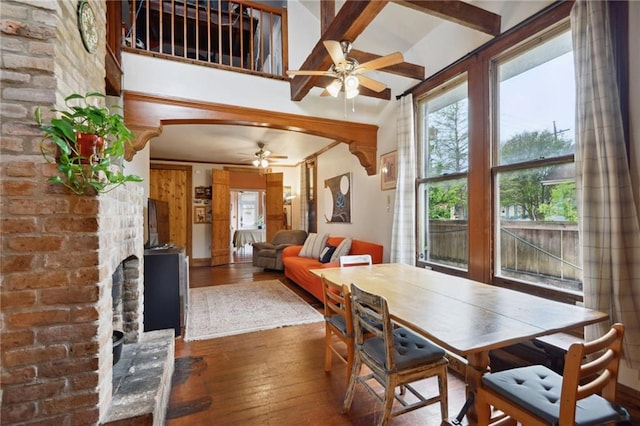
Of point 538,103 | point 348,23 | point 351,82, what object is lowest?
point 538,103

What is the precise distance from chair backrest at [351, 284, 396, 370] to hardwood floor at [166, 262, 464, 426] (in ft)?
1.74

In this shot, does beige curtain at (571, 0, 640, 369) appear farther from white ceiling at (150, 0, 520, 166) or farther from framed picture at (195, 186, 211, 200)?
framed picture at (195, 186, 211, 200)

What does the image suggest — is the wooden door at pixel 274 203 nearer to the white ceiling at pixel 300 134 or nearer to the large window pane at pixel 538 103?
the white ceiling at pixel 300 134

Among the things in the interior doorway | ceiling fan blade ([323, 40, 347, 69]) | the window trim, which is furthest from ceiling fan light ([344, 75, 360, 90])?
the interior doorway

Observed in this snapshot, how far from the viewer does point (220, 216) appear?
6816 millimetres

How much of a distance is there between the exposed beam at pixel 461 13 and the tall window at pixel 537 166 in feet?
0.97

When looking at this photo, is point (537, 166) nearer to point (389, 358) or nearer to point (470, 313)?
point (470, 313)

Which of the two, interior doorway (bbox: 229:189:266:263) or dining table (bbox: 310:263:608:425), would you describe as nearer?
dining table (bbox: 310:263:608:425)

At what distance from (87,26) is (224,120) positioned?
1776 millimetres

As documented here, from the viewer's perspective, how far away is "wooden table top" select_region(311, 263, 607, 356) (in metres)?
1.27

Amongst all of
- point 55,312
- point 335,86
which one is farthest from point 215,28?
point 55,312

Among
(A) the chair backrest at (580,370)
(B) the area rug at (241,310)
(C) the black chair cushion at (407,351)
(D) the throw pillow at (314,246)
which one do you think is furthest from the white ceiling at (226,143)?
(A) the chair backrest at (580,370)

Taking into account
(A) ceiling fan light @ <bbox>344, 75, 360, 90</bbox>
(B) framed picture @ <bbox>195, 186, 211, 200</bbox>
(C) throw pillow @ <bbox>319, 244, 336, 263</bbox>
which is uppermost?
(A) ceiling fan light @ <bbox>344, 75, 360, 90</bbox>

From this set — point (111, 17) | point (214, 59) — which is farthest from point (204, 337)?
point (214, 59)
